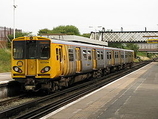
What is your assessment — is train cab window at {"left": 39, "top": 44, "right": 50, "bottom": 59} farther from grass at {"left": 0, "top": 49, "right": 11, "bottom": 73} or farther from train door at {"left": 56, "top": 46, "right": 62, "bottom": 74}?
grass at {"left": 0, "top": 49, "right": 11, "bottom": 73}

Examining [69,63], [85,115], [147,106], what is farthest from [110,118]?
[69,63]

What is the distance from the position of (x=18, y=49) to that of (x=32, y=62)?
3.77 feet

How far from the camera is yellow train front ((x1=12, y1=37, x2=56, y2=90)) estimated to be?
42.7ft

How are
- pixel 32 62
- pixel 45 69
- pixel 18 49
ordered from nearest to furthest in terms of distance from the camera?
1. pixel 45 69
2. pixel 32 62
3. pixel 18 49

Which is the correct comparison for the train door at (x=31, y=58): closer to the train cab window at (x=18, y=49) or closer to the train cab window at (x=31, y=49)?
the train cab window at (x=31, y=49)

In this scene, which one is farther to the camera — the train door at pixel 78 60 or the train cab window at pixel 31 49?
the train door at pixel 78 60

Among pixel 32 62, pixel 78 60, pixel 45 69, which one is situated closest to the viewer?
pixel 45 69

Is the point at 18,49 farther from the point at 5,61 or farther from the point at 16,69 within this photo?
the point at 5,61

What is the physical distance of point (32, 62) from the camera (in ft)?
43.2

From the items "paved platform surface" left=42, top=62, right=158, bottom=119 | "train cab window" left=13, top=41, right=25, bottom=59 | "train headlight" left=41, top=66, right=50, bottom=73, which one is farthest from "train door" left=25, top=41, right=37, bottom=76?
"paved platform surface" left=42, top=62, right=158, bottom=119

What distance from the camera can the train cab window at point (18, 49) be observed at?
13.5 m

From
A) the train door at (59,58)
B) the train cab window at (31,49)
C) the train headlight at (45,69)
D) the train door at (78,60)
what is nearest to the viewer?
the train headlight at (45,69)

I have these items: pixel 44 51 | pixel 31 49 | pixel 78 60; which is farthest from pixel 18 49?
pixel 78 60

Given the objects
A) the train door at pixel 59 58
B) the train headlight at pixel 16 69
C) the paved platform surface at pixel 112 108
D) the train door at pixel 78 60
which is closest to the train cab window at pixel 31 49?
the train headlight at pixel 16 69
